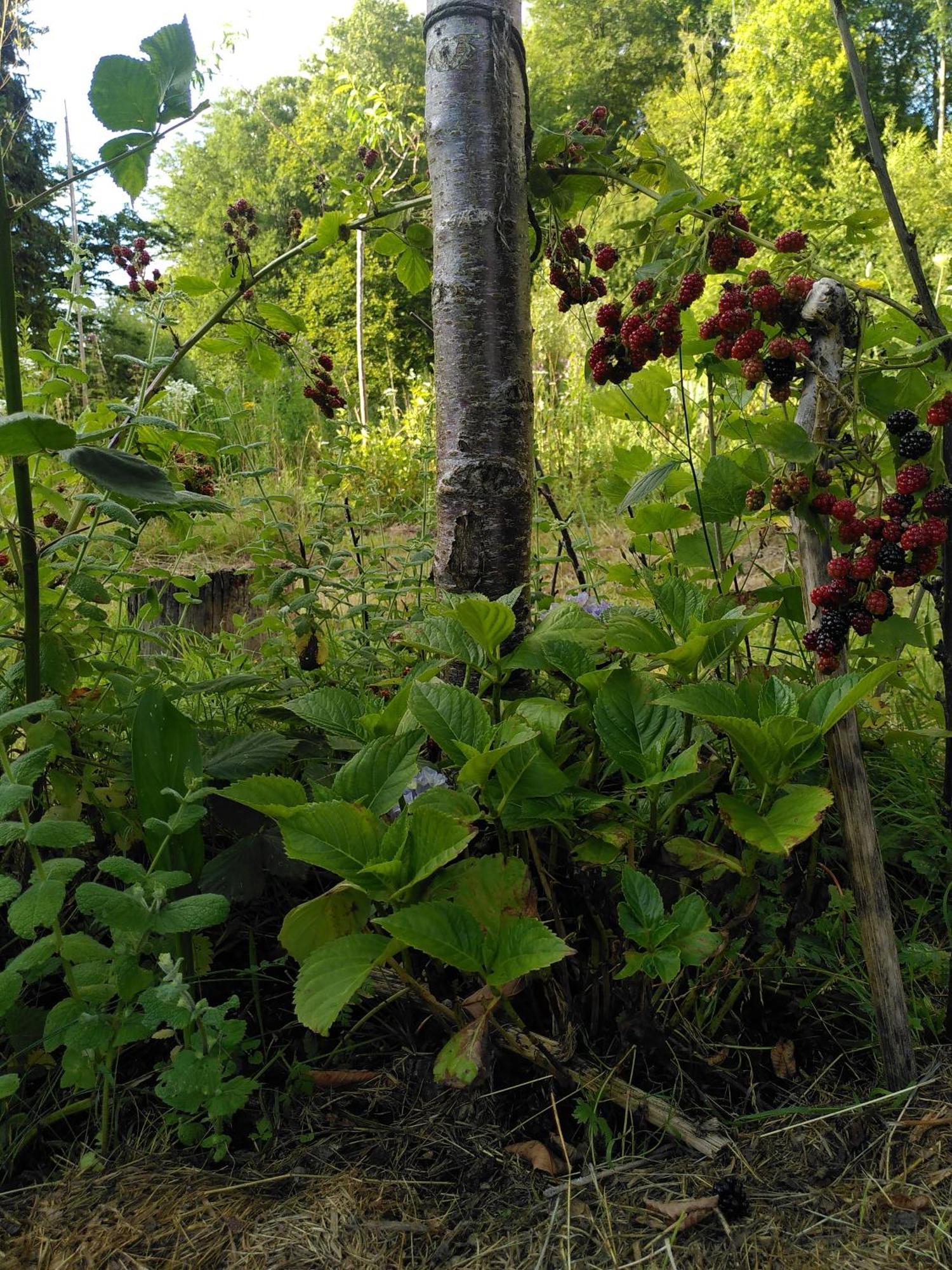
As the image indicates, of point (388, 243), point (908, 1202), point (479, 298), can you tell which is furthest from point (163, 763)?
point (388, 243)

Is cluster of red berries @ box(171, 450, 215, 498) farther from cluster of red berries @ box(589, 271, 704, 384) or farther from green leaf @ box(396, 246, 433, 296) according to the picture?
cluster of red berries @ box(589, 271, 704, 384)

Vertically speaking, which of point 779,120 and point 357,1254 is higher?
point 779,120

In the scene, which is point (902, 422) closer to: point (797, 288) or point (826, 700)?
point (797, 288)

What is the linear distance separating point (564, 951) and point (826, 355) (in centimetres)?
81

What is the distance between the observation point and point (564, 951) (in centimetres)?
79

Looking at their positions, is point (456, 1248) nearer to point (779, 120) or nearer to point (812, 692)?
point (812, 692)

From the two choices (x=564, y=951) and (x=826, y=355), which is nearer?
(x=564, y=951)

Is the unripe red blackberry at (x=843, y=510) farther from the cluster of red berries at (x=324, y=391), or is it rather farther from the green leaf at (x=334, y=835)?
the cluster of red berries at (x=324, y=391)

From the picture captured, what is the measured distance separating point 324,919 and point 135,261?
1.58 m

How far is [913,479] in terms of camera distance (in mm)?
991

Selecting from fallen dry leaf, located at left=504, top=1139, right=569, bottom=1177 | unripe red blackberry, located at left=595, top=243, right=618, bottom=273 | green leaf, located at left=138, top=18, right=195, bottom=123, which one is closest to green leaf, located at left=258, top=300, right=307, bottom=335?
green leaf, located at left=138, top=18, right=195, bottom=123

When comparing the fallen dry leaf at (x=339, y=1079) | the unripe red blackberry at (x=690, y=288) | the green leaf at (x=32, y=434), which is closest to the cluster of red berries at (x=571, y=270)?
the unripe red blackberry at (x=690, y=288)

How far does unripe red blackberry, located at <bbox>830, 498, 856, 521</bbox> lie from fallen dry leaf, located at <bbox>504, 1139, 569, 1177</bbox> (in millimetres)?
827

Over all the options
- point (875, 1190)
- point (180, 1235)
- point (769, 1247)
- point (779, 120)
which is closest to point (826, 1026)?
point (875, 1190)
